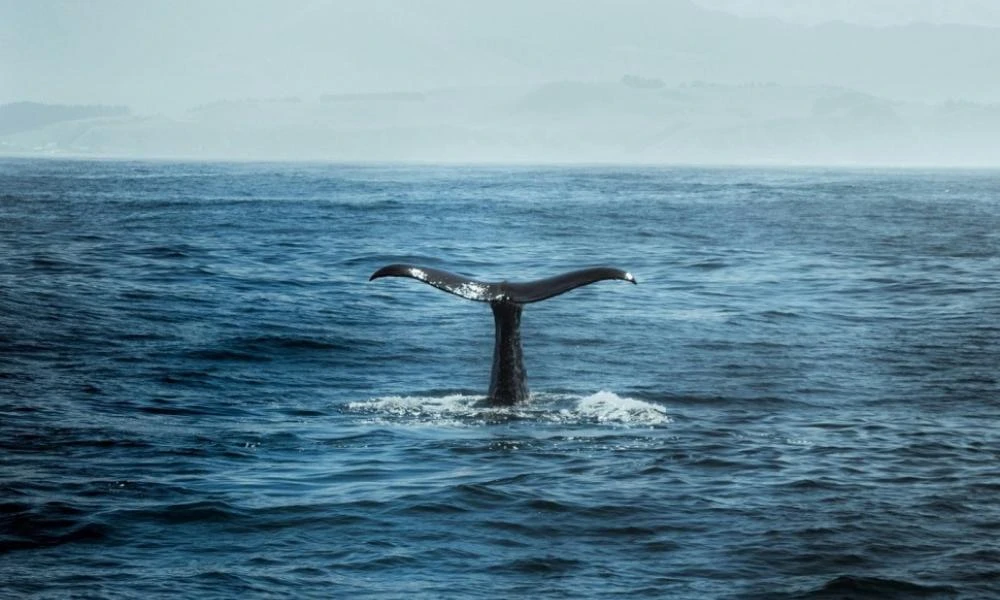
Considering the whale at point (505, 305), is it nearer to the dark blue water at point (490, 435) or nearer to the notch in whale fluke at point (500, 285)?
the notch in whale fluke at point (500, 285)

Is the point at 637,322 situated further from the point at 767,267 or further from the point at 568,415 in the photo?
the point at 767,267

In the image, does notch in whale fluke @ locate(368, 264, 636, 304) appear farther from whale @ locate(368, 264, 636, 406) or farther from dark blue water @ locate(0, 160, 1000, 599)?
dark blue water @ locate(0, 160, 1000, 599)

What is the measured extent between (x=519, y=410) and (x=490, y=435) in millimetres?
1211

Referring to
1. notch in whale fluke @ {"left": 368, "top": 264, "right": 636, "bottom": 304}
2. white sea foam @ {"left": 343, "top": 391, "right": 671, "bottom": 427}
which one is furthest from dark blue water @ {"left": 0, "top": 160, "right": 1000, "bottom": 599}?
notch in whale fluke @ {"left": 368, "top": 264, "right": 636, "bottom": 304}

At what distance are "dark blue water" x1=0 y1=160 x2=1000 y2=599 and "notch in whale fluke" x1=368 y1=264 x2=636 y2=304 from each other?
48.7 inches

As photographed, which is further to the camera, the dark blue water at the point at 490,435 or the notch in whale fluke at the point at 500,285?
the notch in whale fluke at the point at 500,285

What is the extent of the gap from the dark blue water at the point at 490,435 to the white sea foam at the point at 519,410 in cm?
6

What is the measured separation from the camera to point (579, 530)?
10.7 meters

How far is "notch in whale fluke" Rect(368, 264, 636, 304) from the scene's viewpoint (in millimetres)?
13820

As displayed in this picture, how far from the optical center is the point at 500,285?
48.8 feet

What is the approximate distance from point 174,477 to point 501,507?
2910 mm

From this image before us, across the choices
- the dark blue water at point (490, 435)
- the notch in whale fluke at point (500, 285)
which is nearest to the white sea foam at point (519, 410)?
the dark blue water at point (490, 435)

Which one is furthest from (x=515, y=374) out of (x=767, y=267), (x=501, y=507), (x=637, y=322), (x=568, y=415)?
(x=767, y=267)

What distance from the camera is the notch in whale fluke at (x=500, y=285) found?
13.8 m
